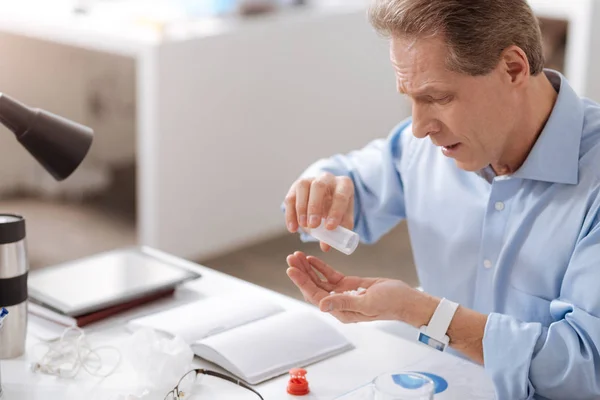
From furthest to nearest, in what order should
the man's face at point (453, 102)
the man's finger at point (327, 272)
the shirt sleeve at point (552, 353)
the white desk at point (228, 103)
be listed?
the white desk at point (228, 103)
the man's finger at point (327, 272)
the man's face at point (453, 102)
the shirt sleeve at point (552, 353)

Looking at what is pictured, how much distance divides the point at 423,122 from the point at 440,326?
32cm

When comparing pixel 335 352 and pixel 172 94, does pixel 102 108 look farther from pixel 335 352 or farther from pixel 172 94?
pixel 335 352

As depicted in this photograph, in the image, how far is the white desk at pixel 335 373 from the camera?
1.38m

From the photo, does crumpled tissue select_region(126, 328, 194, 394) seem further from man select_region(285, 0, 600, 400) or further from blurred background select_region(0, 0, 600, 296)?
blurred background select_region(0, 0, 600, 296)

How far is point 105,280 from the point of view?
1733 millimetres

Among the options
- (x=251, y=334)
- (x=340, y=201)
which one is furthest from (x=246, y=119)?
(x=251, y=334)

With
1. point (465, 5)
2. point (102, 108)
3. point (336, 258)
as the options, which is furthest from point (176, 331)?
point (102, 108)

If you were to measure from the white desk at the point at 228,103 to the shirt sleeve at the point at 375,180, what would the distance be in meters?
1.59

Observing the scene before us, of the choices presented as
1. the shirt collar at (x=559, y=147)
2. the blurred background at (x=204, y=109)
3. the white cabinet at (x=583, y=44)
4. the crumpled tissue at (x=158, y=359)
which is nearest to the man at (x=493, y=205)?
the shirt collar at (x=559, y=147)

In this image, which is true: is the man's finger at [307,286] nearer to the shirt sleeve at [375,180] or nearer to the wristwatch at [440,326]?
the wristwatch at [440,326]

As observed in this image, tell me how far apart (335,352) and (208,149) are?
6.89ft

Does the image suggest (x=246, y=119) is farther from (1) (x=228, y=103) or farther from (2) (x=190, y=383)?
(2) (x=190, y=383)

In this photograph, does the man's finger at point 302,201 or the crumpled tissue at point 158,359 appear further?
the man's finger at point 302,201

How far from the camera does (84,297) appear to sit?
1.65m
